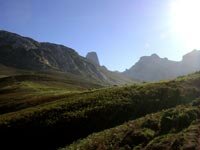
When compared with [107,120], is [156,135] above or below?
below

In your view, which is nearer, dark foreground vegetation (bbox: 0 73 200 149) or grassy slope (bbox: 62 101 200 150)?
grassy slope (bbox: 62 101 200 150)

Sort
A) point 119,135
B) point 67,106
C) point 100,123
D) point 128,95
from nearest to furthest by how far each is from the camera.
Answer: point 119,135
point 100,123
point 67,106
point 128,95

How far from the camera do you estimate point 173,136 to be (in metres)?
29.5

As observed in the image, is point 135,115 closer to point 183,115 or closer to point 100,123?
point 100,123

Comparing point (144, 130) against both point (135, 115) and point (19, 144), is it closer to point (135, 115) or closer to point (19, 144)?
point (135, 115)

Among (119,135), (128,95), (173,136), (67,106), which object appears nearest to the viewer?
(173,136)

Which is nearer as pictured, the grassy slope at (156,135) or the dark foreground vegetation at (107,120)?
the grassy slope at (156,135)

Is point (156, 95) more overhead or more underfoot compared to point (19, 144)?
more overhead

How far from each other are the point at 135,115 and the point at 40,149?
501 inches

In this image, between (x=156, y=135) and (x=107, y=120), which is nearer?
(x=156, y=135)

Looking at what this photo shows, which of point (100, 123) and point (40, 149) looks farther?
point (100, 123)

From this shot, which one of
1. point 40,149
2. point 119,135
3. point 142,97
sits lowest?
point 40,149

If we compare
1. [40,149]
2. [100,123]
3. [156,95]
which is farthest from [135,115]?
[40,149]

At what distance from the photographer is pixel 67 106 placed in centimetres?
4481
